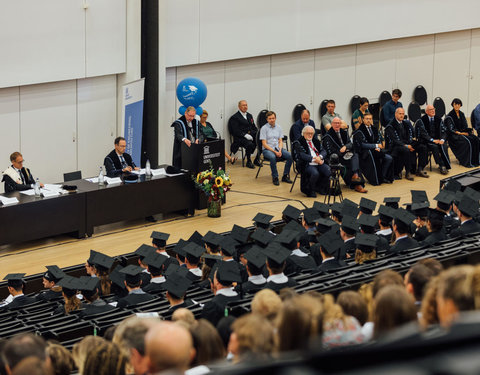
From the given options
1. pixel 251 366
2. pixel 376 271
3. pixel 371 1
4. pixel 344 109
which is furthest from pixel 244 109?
pixel 251 366

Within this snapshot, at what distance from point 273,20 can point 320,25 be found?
4.12 feet

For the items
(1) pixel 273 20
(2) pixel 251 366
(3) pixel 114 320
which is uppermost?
(1) pixel 273 20

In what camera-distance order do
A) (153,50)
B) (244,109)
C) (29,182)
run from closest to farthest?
(29,182) → (153,50) → (244,109)

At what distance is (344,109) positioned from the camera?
657 inches

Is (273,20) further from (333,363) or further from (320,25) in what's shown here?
(333,363)

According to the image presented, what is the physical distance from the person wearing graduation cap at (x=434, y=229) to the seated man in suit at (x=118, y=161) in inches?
191

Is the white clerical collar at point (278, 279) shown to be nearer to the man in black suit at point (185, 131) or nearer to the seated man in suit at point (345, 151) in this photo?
the man in black suit at point (185, 131)

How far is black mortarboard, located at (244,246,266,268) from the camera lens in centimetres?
642

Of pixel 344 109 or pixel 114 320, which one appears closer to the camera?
pixel 114 320

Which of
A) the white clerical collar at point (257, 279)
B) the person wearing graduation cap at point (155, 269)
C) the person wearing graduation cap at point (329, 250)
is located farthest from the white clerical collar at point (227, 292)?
the person wearing graduation cap at point (329, 250)

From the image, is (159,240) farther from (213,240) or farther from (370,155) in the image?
(370,155)

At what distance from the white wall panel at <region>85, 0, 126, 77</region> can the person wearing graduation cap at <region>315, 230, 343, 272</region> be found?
6830mm

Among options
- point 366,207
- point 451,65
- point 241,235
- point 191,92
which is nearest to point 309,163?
point 191,92

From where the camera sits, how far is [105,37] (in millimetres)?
12711
